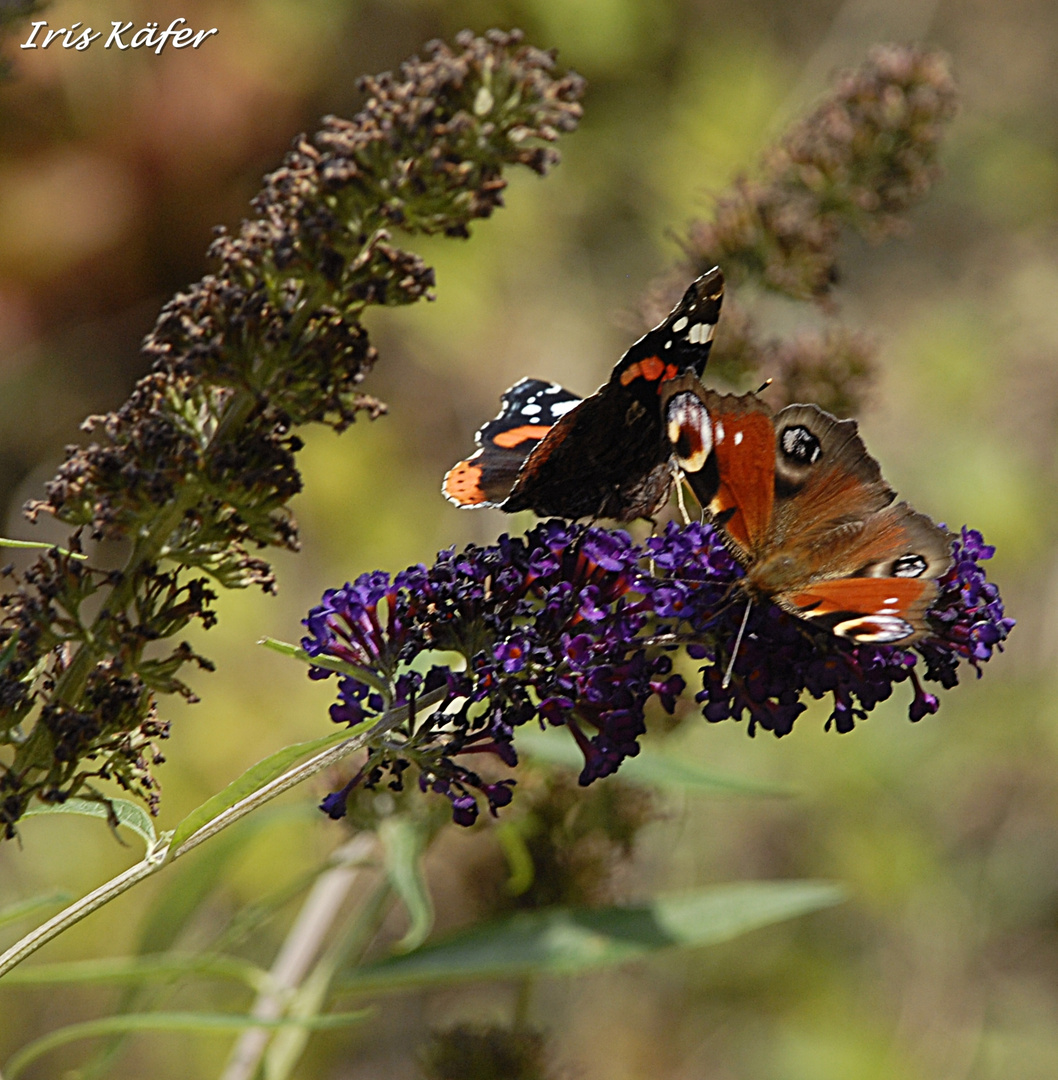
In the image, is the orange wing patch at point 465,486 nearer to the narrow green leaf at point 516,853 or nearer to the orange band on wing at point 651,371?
the orange band on wing at point 651,371

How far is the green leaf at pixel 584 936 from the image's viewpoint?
162cm

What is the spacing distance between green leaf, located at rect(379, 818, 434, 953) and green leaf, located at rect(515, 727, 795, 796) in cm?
19

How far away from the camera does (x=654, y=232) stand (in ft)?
15.7

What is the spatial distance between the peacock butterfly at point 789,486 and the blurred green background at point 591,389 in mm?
1780

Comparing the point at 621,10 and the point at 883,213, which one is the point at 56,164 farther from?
the point at 883,213

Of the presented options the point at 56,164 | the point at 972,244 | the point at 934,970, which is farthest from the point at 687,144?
the point at 934,970

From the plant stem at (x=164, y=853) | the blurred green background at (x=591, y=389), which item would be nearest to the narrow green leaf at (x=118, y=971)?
the plant stem at (x=164, y=853)

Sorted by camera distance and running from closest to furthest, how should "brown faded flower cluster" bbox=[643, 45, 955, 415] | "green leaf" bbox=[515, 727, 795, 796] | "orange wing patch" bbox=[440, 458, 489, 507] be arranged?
"orange wing patch" bbox=[440, 458, 489, 507]
"green leaf" bbox=[515, 727, 795, 796]
"brown faded flower cluster" bbox=[643, 45, 955, 415]

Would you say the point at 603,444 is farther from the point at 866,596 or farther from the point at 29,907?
the point at 29,907

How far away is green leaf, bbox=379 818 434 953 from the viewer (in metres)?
1.51

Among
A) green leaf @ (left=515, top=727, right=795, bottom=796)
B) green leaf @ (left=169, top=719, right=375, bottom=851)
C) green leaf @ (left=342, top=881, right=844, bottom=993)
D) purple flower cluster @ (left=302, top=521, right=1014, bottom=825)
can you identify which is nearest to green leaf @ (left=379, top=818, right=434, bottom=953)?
green leaf @ (left=342, top=881, right=844, bottom=993)

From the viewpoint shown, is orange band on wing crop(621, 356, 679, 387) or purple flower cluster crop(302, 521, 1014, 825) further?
orange band on wing crop(621, 356, 679, 387)

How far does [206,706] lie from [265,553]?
497 millimetres

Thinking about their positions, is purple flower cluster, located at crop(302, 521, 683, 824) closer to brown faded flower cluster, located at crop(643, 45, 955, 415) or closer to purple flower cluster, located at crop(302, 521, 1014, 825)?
purple flower cluster, located at crop(302, 521, 1014, 825)
